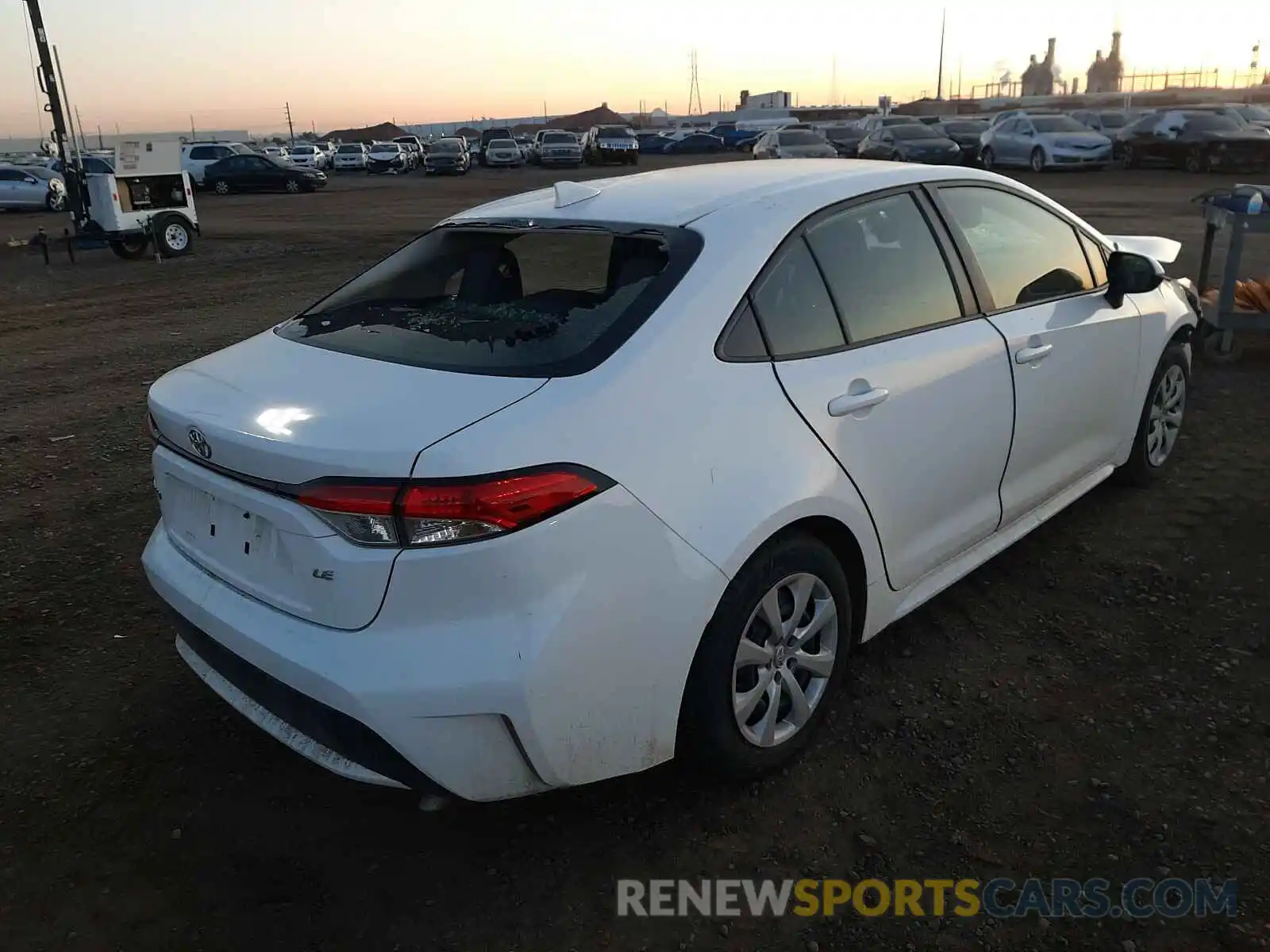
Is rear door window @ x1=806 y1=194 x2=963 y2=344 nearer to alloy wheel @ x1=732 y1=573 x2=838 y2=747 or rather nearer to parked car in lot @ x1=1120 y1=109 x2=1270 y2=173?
alloy wheel @ x1=732 y1=573 x2=838 y2=747

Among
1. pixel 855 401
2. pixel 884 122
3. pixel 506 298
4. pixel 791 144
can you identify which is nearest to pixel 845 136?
pixel 884 122

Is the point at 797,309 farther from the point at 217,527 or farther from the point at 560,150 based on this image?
the point at 560,150

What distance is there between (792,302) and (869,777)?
139 cm

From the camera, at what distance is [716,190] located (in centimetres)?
310

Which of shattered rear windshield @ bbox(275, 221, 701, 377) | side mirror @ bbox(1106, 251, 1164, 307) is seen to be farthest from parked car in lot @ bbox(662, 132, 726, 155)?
shattered rear windshield @ bbox(275, 221, 701, 377)

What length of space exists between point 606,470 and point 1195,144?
28.3 metres

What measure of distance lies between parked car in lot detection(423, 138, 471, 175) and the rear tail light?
Result: 3969 centimetres

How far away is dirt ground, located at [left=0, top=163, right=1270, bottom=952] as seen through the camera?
94.3 inches

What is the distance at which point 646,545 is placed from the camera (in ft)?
7.48

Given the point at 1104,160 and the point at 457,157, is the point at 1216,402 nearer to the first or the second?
the point at 1104,160

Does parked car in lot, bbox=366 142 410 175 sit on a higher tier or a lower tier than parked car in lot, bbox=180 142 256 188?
lower

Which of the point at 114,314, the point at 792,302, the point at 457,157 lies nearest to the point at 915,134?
the point at 457,157

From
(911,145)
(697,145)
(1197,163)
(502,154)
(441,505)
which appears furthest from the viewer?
(697,145)

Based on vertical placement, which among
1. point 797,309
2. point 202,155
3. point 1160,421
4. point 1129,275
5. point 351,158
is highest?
point 202,155
